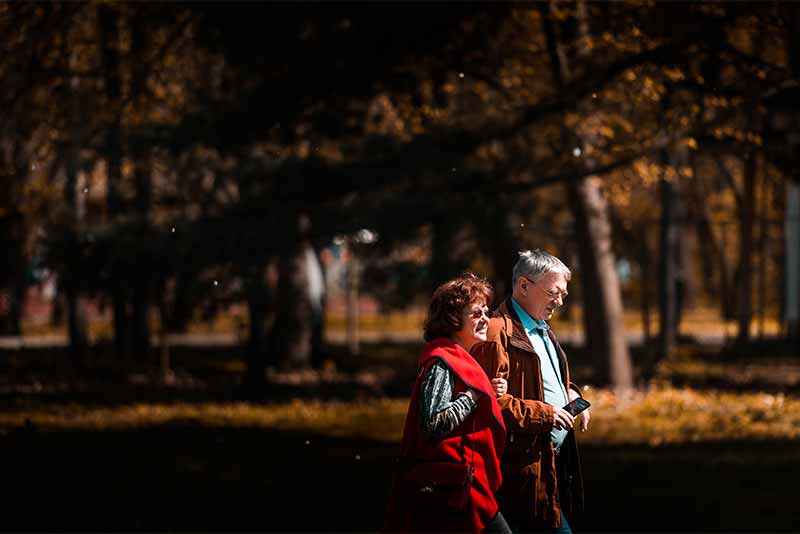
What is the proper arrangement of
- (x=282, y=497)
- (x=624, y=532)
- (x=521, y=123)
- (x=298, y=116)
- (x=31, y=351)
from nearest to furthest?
1. (x=624, y=532)
2. (x=282, y=497)
3. (x=521, y=123)
4. (x=298, y=116)
5. (x=31, y=351)

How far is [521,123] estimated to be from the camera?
1363 centimetres

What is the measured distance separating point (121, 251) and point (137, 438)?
2167mm

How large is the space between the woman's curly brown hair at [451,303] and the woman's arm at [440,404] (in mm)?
162

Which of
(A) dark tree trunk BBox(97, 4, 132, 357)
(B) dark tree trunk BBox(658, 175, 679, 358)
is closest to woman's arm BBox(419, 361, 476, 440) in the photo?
(A) dark tree trunk BBox(97, 4, 132, 357)

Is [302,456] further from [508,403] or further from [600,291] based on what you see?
[508,403]

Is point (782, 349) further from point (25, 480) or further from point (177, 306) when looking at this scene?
point (25, 480)

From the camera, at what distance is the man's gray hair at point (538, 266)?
5000 millimetres

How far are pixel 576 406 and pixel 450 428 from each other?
64cm

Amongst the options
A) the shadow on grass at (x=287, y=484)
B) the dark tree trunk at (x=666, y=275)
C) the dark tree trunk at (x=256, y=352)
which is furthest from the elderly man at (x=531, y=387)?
the dark tree trunk at (x=666, y=275)

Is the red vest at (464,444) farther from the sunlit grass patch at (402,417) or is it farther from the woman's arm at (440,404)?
the sunlit grass patch at (402,417)

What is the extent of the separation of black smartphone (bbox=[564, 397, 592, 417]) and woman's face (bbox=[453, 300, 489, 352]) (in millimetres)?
501

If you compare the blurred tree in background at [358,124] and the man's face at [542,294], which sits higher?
the blurred tree in background at [358,124]

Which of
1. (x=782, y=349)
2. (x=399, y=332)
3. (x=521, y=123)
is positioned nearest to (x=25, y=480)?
(x=521, y=123)

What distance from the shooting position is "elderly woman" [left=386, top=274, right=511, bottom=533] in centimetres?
465
